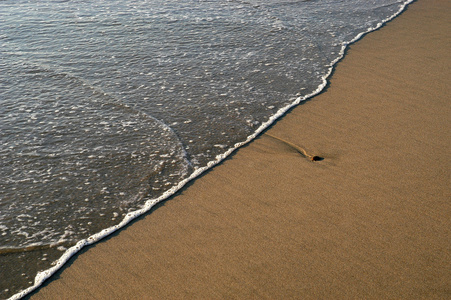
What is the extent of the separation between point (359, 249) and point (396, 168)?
1.45m

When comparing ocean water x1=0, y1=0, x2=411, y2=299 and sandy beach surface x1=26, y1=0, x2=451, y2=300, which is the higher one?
ocean water x1=0, y1=0, x2=411, y2=299

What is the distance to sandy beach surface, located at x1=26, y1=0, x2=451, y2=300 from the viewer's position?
3.25 m

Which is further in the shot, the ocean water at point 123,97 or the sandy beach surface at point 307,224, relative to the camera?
the ocean water at point 123,97

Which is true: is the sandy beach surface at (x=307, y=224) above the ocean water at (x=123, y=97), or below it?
below

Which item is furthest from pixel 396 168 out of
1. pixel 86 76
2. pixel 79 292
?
pixel 86 76

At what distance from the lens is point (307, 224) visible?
3848mm

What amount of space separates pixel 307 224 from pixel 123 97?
12.2ft

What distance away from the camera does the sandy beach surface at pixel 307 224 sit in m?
3.25

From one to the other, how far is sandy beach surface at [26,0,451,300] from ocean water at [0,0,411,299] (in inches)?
13.9

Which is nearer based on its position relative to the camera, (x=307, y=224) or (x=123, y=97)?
(x=307, y=224)

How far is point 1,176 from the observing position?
452cm

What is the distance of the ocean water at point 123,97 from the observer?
13.4ft

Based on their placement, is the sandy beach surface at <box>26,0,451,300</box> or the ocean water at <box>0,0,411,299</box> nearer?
the sandy beach surface at <box>26,0,451,300</box>

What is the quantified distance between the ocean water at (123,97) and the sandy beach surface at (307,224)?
13.9 inches
